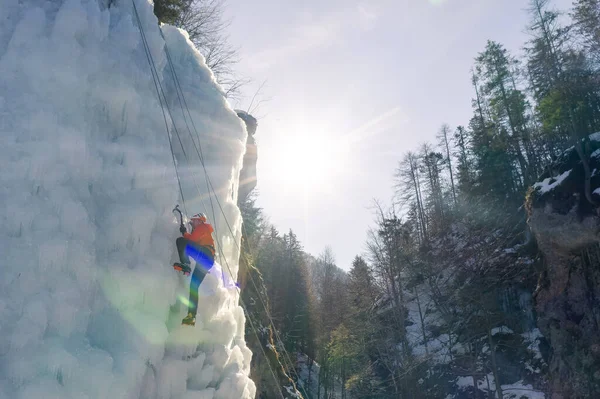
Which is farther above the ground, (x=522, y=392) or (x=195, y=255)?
(x=195, y=255)

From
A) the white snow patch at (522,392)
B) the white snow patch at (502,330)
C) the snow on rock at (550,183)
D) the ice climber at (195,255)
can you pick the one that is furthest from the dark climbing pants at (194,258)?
the white snow patch at (502,330)

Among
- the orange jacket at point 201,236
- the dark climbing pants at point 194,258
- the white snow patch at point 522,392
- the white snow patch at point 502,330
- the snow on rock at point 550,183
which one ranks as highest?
the snow on rock at point 550,183

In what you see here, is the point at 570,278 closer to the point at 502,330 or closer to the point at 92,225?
the point at 502,330

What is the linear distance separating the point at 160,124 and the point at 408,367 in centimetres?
1703

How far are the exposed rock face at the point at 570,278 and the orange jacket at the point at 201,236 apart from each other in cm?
1592

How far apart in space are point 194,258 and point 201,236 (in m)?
0.30

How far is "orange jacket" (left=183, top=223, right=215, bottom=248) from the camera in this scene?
4.98 metres

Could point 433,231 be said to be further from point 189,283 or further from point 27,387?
point 27,387

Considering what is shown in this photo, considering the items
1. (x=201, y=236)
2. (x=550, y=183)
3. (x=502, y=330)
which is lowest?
(x=502, y=330)

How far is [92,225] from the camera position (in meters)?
4.28

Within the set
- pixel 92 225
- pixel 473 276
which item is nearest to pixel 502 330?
pixel 473 276

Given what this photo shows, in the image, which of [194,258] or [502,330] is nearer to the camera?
[194,258]

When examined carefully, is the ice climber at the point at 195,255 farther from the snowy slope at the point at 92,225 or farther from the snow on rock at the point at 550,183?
the snow on rock at the point at 550,183

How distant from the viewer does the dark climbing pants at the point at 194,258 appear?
16.0ft
